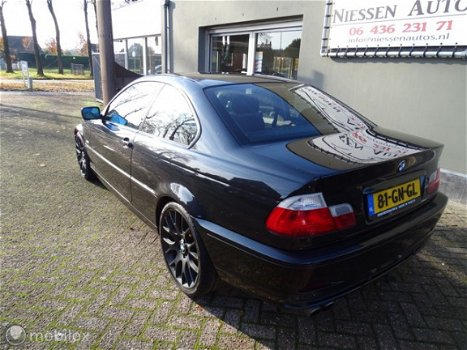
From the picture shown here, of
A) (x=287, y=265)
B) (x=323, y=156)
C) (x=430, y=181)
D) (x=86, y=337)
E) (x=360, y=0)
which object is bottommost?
(x=86, y=337)

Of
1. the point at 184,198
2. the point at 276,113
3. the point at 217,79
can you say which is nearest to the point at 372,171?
the point at 276,113

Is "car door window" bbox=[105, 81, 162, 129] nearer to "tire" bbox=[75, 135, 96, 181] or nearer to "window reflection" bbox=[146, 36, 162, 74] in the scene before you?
"tire" bbox=[75, 135, 96, 181]

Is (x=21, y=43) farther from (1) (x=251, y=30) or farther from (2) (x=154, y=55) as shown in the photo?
(1) (x=251, y=30)

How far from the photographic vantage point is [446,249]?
3197mm

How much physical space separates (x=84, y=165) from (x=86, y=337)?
10.2 feet

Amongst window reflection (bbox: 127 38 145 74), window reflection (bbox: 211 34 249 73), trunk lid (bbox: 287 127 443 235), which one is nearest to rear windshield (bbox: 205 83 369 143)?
trunk lid (bbox: 287 127 443 235)

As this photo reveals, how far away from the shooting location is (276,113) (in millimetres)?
2627

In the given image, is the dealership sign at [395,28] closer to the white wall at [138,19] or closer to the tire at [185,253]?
the tire at [185,253]

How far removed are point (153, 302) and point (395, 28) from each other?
4.67 meters

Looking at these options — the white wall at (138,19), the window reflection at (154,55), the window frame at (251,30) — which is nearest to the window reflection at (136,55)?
the white wall at (138,19)

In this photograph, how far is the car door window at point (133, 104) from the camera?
3077 millimetres

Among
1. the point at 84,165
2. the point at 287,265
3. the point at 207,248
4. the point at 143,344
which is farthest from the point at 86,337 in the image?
the point at 84,165

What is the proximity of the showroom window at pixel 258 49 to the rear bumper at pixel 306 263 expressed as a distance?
5270mm

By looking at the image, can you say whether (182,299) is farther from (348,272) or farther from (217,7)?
(217,7)
